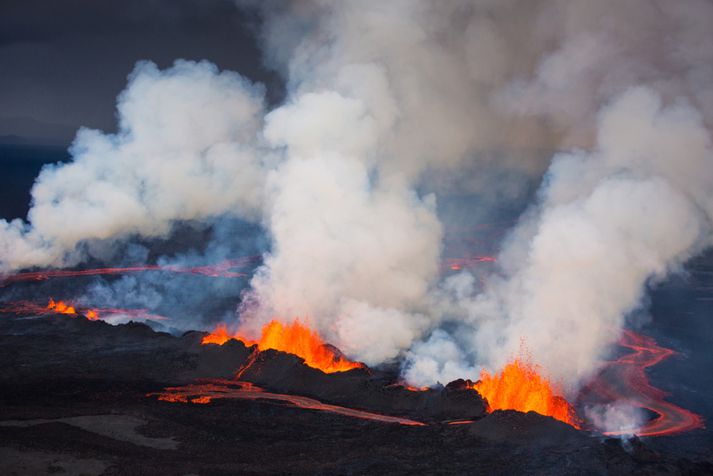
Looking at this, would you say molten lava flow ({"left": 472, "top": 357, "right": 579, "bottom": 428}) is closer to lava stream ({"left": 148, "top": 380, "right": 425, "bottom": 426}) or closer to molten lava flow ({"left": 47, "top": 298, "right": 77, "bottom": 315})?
lava stream ({"left": 148, "top": 380, "right": 425, "bottom": 426})

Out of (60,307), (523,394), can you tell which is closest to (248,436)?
(523,394)

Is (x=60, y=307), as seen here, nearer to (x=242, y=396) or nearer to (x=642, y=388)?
(x=242, y=396)

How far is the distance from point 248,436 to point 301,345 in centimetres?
1443

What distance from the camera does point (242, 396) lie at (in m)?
33.2

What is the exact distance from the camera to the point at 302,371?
1423 inches

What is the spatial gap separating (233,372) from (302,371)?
14.2ft

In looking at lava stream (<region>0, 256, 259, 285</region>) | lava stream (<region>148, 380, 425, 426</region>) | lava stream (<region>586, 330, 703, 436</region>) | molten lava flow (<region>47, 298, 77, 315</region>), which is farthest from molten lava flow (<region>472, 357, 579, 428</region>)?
lava stream (<region>0, 256, 259, 285</region>)

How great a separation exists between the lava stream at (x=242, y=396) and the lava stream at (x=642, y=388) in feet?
37.9

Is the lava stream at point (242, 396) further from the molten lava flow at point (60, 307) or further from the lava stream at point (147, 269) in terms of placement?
the lava stream at point (147, 269)

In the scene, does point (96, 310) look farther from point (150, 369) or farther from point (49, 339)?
point (150, 369)

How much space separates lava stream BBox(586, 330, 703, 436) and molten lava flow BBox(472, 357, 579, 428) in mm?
2779

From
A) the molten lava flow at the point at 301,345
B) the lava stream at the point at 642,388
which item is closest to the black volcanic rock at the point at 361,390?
the molten lava flow at the point at 301,345

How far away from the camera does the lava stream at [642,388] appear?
31.0 metres

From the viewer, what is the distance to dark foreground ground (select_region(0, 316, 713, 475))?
933 inches
